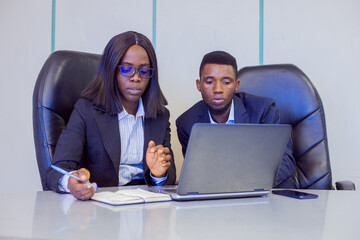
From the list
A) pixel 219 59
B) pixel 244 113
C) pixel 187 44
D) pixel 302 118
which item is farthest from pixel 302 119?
pixel 187 44

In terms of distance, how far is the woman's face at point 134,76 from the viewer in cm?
173

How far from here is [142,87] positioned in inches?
69.1

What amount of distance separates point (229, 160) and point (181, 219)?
305mm

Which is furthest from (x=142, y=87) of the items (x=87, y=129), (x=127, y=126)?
(x=87, y=129)

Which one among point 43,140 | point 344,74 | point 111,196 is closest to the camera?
point 111,196

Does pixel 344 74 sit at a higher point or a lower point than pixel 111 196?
higher

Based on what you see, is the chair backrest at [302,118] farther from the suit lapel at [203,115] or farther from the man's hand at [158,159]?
the man's hand at [158,159]

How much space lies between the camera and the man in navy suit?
195 cm

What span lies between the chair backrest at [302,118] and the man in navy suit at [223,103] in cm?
Result: 11

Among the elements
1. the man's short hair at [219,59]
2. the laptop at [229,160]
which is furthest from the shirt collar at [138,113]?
the laptop at [229,160]

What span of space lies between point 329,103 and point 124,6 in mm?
1504

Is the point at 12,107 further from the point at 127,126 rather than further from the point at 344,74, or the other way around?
the point at 344,74

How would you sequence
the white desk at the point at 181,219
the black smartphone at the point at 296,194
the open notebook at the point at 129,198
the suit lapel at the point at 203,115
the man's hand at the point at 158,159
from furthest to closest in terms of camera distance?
the suit lapel at the point at 203,115, the man's hand at the point at 158,159, the black smartphone at the point at 296,194, the open notebook at the point at 129,198, the white desk at the point at 181,219

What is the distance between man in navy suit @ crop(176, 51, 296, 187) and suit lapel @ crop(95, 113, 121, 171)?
0.46 m
